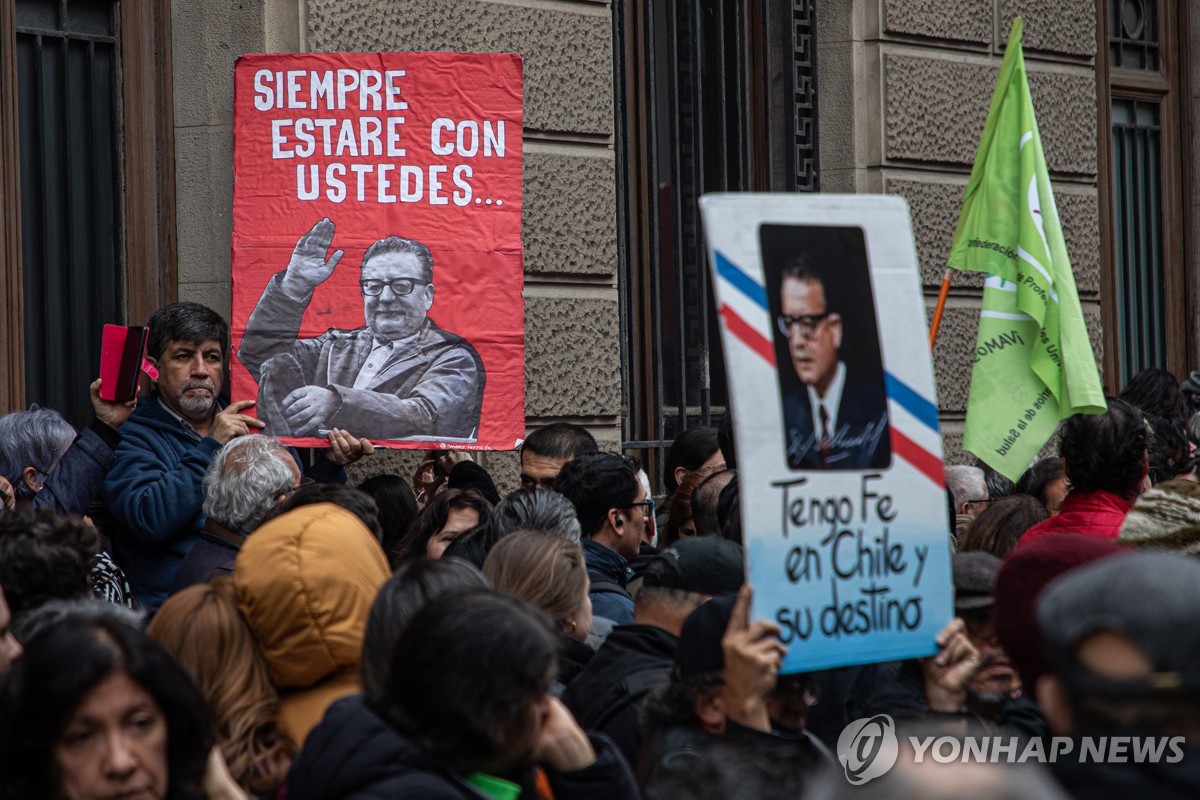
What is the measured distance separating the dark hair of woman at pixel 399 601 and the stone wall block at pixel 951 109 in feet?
18.4

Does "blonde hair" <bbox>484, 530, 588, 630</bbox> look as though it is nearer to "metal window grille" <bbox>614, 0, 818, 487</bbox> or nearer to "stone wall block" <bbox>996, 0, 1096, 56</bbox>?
"metal window grille" <bbox>614, 0, 818, 487</bbox>

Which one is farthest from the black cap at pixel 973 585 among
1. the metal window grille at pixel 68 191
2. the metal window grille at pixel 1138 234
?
the metal window grille at pixel 1138 234

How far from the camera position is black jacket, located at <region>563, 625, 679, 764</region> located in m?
3.37

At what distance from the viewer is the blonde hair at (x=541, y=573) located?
3.72 m

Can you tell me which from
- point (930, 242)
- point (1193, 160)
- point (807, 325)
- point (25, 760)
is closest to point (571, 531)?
point (807, 325)

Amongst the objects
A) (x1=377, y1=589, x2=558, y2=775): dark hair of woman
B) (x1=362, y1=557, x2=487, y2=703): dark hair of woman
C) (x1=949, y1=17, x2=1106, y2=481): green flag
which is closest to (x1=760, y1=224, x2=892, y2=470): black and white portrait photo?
(x1=362, y1=557, x2=487, y2=703): dark hair of woman

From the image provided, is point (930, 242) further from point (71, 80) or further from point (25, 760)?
point (25, 760)

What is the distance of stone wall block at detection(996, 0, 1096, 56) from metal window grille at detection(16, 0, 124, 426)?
461 cm

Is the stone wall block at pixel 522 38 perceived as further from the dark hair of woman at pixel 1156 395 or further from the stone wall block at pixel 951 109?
the dark hair of woman at pixel 1156 395

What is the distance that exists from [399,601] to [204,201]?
3.80m

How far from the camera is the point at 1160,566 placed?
1891 mm

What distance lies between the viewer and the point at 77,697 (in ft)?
8.16

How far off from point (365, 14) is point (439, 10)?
334mm

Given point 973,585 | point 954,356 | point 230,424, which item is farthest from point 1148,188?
point 973,585
